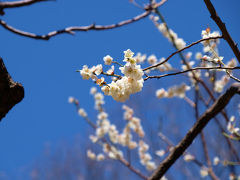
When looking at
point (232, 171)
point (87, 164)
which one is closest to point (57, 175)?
point (87, 164)

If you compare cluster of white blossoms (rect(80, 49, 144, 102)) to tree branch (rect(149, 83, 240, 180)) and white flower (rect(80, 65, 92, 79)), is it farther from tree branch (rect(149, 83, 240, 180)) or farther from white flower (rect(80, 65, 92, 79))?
tree branch (rect(149, 83, 240, 180))

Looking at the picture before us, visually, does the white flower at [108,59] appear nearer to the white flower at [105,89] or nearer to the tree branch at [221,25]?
the white flower at [105,89]

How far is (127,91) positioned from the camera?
1260 mm

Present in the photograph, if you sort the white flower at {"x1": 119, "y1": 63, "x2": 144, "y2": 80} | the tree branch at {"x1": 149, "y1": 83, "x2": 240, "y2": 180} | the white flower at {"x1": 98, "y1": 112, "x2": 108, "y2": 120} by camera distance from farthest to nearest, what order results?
the white flower at {"x1": 98, "y1": 112, "x2": 108, "y2": 120} < the tree branch at {"x1": 149, "y1": 83, "x2": 240, "y2": 180} < the white flower at {"x1": 119, "y1": 63, "x2": 144, "y2": 80}

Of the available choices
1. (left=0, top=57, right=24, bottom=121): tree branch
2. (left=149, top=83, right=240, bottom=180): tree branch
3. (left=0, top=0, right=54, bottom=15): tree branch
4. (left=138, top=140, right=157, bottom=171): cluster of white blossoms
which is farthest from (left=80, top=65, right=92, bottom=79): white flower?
(left=138, top=140, right=157, bottom=171): cluster of white blossoms

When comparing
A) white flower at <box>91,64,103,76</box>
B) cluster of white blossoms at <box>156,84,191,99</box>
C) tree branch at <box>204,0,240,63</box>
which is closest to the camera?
tree branch at <box>204,0,240,63</box>

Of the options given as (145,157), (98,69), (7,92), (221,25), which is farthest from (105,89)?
(145,157)

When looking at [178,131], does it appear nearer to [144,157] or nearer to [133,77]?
[144,157]

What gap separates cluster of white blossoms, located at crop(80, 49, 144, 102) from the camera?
46.8 inches

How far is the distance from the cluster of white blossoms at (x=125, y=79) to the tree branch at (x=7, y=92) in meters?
0.39

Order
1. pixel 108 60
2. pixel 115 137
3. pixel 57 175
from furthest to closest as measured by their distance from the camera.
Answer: pixel 57 175 < pixel 115 137 < pixel 108 60

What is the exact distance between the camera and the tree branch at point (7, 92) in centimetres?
125

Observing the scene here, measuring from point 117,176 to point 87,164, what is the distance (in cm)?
152

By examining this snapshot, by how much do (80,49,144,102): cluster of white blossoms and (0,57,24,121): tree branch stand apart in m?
0.39
